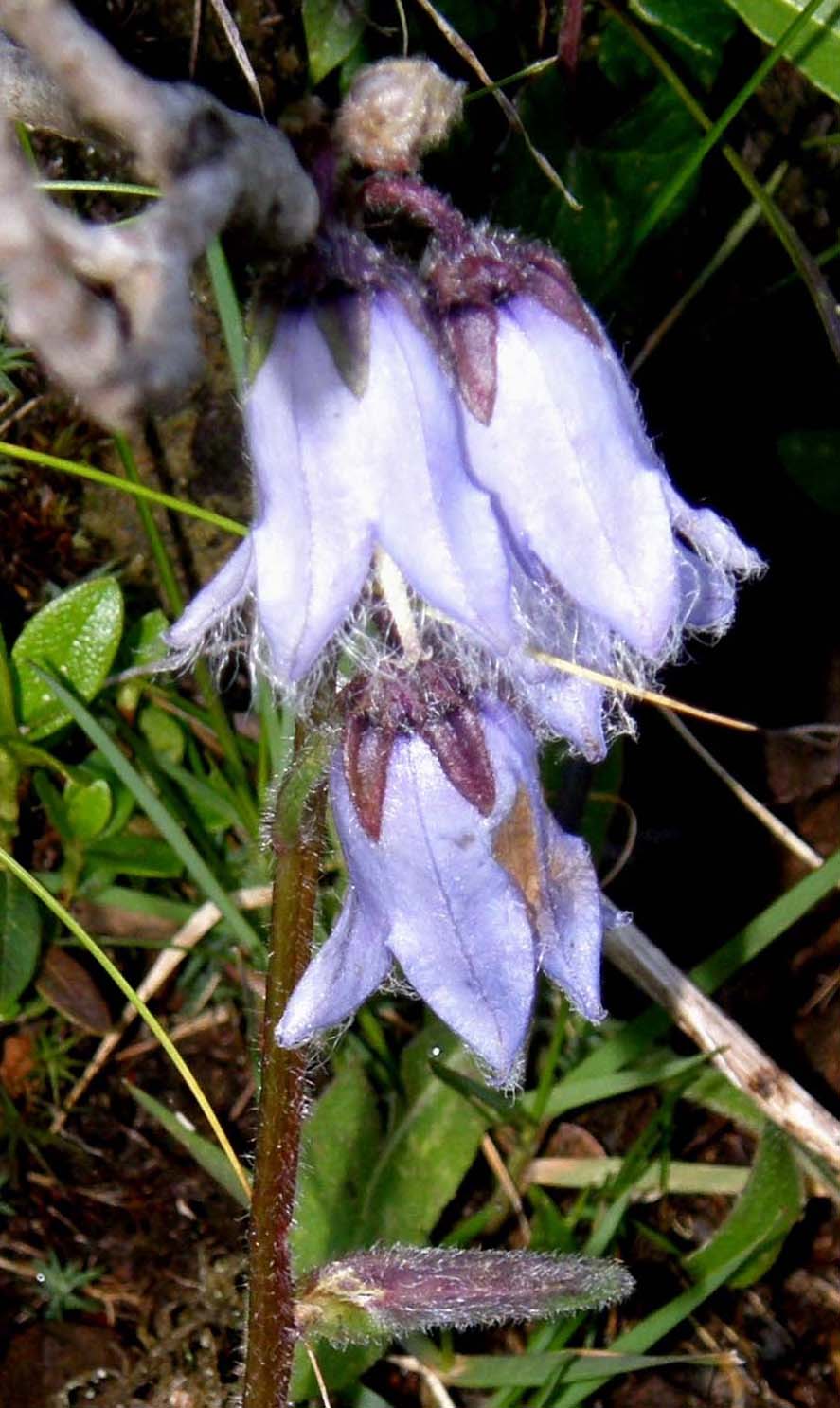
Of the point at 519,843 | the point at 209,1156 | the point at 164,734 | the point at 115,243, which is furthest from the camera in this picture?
the point at 164,734

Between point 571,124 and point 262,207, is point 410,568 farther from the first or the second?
point 571,124

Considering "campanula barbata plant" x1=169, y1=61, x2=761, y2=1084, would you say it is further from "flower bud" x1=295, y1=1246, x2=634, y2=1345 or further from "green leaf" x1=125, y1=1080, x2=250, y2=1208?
"green leaf" x1=125, y1=1080, x2=250, y2=1208

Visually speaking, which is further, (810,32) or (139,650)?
(139,650)

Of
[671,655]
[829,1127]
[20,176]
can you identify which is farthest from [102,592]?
[20,176]

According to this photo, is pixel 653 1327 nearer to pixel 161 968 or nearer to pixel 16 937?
pixel 161 968

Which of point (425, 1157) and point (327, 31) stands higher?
point (327, 31)

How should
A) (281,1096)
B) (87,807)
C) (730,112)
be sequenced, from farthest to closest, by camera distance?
1. (87,807)
2. (730,112)
3. (281,1096)

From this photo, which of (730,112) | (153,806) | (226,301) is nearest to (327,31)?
(226,301)
